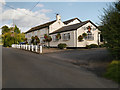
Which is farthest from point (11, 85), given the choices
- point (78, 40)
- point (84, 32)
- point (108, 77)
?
point (84, 32)

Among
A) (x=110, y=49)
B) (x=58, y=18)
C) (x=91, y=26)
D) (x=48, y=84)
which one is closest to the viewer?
(x=48, y=84)

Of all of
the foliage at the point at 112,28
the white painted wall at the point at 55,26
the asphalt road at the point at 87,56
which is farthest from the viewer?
the white painted wall at the point at 55,26

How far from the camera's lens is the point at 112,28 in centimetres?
610

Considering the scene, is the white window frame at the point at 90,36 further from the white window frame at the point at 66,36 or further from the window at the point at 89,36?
the white window frame at the point at 66,36

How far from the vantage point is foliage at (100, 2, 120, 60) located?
6.11 meters

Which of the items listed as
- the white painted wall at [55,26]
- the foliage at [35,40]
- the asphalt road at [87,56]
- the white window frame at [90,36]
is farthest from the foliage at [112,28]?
the foliage at [35,40]

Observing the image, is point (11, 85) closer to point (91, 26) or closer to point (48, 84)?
point (48, 84)

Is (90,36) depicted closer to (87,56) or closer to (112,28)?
(87,56)

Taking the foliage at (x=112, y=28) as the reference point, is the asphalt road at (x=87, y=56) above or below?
below

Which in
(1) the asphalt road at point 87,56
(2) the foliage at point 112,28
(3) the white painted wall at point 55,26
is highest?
(3) the white painted wall at point 55,26

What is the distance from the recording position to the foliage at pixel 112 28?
611cm

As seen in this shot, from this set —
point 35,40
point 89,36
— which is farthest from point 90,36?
point 35,40

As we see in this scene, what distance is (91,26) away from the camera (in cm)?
2270

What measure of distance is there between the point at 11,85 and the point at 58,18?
27.8 m
